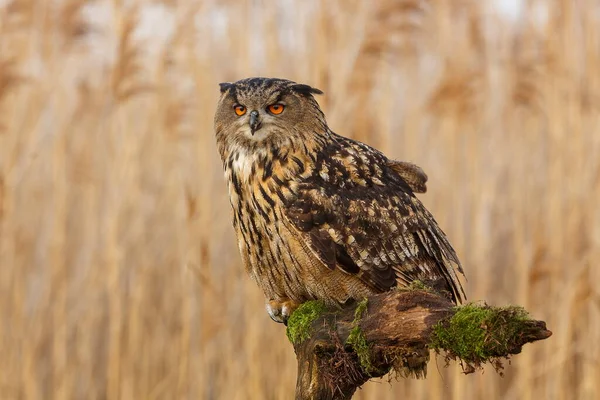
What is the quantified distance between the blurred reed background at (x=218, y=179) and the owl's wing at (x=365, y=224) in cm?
71

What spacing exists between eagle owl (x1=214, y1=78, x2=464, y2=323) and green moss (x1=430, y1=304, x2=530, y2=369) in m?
0.49

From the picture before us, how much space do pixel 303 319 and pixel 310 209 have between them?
0.79ft

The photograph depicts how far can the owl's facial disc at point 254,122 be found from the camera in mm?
1824

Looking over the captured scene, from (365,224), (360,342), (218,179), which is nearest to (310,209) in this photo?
(365,224)

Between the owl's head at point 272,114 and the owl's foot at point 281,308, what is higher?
the owl's head at point 272,114

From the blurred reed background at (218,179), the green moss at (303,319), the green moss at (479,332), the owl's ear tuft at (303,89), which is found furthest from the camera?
the blurred reed background at (218,179)

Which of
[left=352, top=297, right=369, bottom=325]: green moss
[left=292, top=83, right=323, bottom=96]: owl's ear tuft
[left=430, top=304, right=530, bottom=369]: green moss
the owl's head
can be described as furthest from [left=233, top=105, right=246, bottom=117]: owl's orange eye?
[left=430, top=304, right=530, bottom=369]: green moss

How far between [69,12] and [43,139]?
53cm

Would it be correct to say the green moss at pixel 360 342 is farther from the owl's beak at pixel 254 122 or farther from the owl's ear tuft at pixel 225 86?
the owl's ear tuft at pixel 225 86

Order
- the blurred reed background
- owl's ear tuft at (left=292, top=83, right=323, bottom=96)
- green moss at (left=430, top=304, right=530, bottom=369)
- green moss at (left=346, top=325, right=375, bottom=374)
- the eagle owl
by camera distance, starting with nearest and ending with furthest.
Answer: green moss at (left=430, top=304, right=530, bottom=369) < green moss at (left=346, top=325, right=375, bottom=374) < the eagle owl < owl's ear tuft at (left=292, top=83, right=323, bottom=96) < the blurred reed background

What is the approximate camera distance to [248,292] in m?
2.79

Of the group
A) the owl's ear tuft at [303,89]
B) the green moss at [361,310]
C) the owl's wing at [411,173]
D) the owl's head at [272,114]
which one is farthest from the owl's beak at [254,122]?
the green moss at [361,310]

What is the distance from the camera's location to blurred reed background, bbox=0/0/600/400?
8.95 feet

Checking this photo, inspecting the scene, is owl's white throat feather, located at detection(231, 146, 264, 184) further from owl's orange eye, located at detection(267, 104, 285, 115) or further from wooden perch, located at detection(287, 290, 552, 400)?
wooden perch, located at detection(287, 290, 552, 400)
